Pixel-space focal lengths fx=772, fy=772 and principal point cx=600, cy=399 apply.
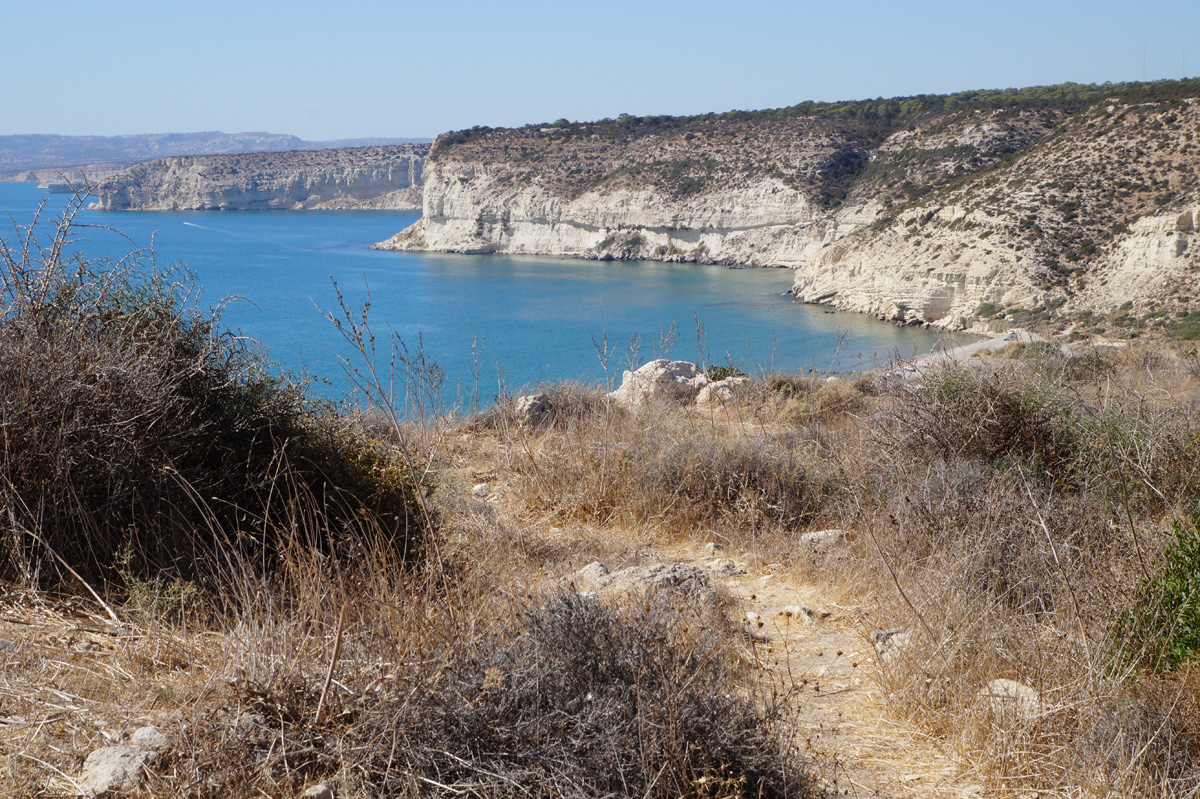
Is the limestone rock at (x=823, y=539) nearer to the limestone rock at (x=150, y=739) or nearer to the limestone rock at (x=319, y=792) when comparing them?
the limestone rock at (x=319, y=792)

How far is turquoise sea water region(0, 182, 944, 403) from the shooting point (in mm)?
30312

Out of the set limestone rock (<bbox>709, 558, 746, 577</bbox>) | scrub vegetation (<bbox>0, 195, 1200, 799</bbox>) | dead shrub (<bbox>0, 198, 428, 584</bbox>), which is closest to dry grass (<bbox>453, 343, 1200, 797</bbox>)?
scrub vegetation (<bbox>0, 195, 1200, 799</bbox>)

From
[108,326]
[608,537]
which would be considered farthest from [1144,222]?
[108,326]

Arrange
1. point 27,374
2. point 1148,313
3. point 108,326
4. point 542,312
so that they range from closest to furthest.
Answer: point 27,374, point 108,326, point 1148,313, point 542,312

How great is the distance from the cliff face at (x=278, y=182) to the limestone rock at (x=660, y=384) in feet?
329

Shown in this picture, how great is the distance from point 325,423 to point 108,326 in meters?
1.18

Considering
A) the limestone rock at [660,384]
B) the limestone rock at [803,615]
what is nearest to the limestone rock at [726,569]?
the limestone rock at [803,615]

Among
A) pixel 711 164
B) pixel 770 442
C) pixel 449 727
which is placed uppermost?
pixel 711 164

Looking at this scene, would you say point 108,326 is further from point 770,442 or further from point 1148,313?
point 1148,313

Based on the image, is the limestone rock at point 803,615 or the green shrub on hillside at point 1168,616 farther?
the limestone rock at point 803,615

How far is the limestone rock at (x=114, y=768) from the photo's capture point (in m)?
1.77

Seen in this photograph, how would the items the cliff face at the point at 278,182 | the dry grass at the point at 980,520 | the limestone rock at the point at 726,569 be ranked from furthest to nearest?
the cliff face at the point at 278,182
the limestone rock at the point at 726,569
the dry grass at the point at 980,520

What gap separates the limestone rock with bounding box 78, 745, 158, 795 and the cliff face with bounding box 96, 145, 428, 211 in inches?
4297

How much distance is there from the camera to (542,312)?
4409cm
